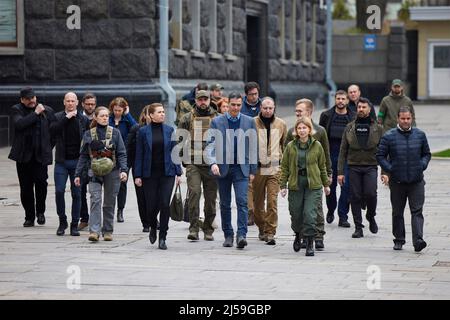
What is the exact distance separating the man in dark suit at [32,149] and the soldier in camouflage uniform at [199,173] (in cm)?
221

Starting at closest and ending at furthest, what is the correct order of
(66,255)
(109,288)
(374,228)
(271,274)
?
(109,288) → (271,274) → (66,255) → (374,228)

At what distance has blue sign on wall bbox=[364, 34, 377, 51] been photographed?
5353 cm

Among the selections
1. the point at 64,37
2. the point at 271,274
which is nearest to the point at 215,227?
the point at 271,274

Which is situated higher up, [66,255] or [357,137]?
[357,137]

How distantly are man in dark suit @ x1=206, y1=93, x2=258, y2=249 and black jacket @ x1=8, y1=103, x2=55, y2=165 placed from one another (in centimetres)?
271

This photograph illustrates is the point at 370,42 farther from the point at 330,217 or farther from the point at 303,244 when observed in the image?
the point at 303,244

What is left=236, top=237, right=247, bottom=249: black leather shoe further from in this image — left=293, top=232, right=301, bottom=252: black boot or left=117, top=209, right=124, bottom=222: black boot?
left=117, top=209, right=124, bottom=222: black boot

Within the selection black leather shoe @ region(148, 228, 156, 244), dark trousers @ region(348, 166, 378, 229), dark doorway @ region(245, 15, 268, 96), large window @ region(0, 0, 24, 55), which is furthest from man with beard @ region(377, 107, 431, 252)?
dark doorway @ region(245, 15, 268, 96)

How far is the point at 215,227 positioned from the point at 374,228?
2.03 m

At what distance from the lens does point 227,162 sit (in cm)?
1515

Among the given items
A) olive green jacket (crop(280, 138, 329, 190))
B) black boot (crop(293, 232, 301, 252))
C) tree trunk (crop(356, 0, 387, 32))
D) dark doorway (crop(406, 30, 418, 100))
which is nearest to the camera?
black boot (crop(293, 232, 301, 252))

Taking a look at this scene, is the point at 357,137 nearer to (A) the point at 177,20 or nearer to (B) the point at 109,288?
(B) the point at 109,288

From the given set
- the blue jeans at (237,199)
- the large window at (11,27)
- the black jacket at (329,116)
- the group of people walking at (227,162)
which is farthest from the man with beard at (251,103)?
the large window at (11,27)

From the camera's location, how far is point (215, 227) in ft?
54.1
